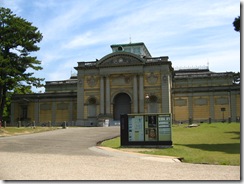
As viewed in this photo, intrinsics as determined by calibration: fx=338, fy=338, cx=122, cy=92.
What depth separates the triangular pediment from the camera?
58322mm

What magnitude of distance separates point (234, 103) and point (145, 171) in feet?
164

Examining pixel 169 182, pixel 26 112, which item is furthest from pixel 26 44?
pixel 169 182

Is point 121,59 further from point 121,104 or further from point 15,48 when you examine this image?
point 15,48

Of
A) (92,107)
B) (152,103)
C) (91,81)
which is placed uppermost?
(91,81)

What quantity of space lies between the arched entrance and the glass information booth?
39181mm

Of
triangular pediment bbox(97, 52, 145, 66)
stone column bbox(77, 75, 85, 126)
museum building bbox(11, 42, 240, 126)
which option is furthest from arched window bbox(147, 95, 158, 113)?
stone column bbox(77, 75, 85, 126)

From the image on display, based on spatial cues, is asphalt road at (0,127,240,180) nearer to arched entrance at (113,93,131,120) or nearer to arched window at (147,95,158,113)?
arched window at (147,95,158,113)

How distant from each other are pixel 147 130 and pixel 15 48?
27263 mm

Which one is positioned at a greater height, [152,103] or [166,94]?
[166,94]

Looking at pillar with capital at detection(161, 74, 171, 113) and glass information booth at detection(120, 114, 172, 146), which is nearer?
glass information booth at detection(120, 114, 172, 146)

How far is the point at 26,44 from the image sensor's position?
40.9 meters

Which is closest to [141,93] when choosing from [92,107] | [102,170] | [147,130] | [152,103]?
[152,103]

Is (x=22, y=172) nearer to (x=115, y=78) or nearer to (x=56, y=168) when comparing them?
(x=56, y=168)

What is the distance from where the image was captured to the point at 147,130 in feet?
65.4
